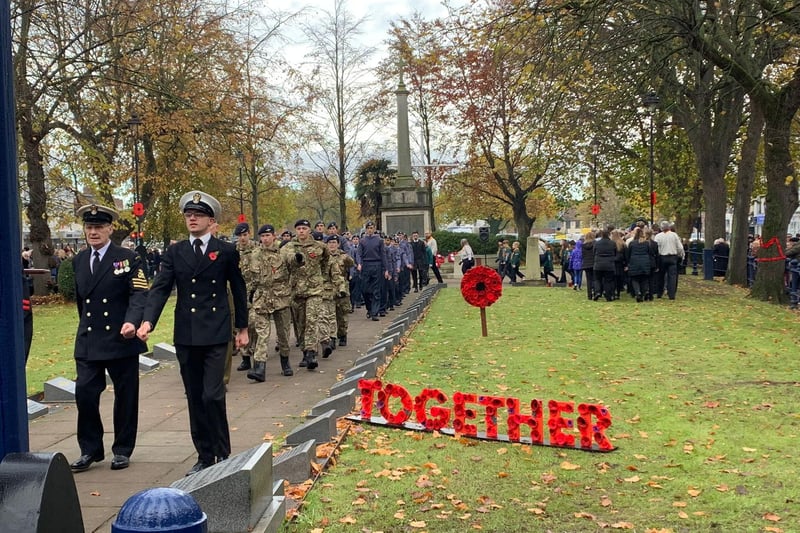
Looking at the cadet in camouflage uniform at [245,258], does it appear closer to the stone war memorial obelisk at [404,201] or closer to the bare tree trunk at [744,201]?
the bare tree trunk at [744,201]

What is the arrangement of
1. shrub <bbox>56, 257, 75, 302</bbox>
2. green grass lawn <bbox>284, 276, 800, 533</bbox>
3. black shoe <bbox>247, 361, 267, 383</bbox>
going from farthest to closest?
shrub <bbox>56, 257, 75, 302</bbox> < black shoe <bbox>247, 361, 267, 383</bbox> < green grass lawn <bbox>284, 276, 800, 533</bbox>

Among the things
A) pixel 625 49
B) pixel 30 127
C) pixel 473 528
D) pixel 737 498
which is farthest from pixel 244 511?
pixel 30 127

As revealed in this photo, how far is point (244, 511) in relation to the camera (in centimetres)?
439

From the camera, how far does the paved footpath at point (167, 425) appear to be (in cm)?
589

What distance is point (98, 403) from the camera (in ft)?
21.5

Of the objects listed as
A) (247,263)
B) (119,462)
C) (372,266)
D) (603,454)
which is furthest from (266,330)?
(372,266)

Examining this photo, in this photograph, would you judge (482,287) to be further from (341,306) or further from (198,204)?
(198,204)

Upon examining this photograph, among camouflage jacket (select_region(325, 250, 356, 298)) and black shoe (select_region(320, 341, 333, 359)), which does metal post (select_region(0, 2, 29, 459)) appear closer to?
camouflage jacket (select_region(325, 250, 356, 298))

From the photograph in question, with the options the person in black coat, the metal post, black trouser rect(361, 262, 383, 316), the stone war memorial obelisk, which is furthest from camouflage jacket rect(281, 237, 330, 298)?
the stone war memorial obelisk

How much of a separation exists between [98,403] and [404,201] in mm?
28802

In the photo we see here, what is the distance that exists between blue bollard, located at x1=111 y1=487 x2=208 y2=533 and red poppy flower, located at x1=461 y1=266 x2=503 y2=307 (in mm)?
11934

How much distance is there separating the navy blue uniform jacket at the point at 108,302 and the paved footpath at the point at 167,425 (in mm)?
894

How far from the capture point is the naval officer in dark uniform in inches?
240

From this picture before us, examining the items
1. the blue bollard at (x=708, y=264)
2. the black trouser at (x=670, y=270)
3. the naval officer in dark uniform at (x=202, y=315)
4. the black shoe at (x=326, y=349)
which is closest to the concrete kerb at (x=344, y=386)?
the naval officer in dark uniform at (x=202, y=315)
